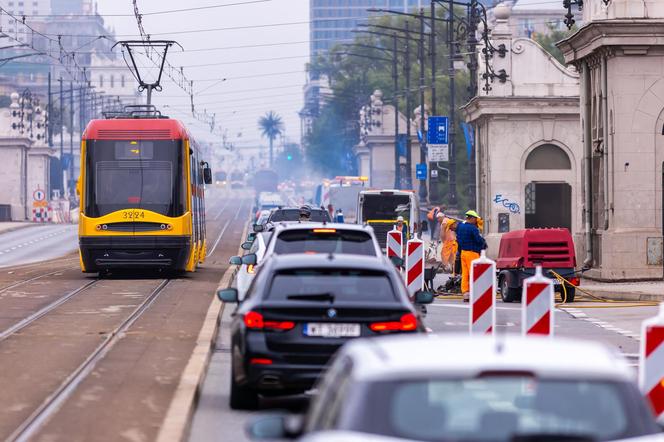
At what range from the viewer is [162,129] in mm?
33188

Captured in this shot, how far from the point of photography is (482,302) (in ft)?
54.9

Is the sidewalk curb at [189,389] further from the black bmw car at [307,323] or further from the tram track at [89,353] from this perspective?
the black bmw car at [307,323]

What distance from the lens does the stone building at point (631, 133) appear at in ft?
116

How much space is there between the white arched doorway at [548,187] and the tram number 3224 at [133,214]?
19.9 meters

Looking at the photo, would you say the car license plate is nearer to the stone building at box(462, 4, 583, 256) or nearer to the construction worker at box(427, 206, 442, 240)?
the construction worker at box(427, 206, 442, 240)

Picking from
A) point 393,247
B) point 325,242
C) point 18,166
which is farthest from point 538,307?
point 18,166

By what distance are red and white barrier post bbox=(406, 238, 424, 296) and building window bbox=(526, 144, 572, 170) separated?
27.0 meters

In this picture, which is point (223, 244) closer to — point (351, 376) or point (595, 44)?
point (595, 44)

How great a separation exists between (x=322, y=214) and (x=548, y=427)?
36.4 meters

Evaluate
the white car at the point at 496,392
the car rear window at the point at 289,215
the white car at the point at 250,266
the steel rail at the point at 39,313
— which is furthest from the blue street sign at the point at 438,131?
the white car at the point at 496,392

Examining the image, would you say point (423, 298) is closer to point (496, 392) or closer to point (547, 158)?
point (496, 392)

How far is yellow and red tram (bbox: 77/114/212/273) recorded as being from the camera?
33.0m

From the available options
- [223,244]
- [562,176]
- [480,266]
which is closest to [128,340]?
[480,266]

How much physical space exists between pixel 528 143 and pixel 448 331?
3076 cm
